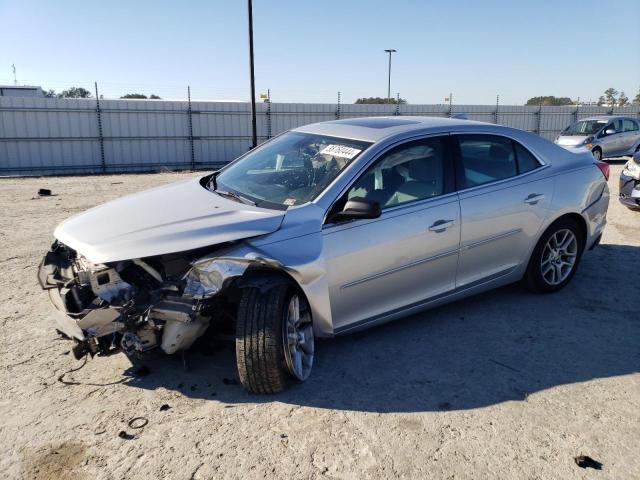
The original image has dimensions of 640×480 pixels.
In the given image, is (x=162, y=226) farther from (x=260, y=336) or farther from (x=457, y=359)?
(x=457, y=359)

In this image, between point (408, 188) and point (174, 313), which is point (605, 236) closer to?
point (408, 188)

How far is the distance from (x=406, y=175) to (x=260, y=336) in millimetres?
1667

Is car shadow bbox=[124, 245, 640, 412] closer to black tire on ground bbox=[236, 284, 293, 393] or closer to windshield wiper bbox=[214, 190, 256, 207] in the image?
black tire on ground bbox=[236, 284, 293, 393]

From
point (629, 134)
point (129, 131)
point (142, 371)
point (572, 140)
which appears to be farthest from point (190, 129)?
point (142, 371)

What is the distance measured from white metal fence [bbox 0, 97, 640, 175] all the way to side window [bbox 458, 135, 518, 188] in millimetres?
16360

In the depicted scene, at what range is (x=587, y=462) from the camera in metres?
2.68

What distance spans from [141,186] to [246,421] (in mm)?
11649

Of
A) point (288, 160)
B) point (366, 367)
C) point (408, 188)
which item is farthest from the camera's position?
point (288, 160)

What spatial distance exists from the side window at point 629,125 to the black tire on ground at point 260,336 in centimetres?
1797

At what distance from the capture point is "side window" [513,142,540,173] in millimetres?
4602

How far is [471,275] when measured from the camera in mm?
4254

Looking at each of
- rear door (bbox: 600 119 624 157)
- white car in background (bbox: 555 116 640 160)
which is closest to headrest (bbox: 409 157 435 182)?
white car in background (bbox: 555 116 640 160)

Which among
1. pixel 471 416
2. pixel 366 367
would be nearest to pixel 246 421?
pixel 366 367

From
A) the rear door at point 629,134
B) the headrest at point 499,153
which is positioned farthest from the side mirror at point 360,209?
the rear door at point 629,134
